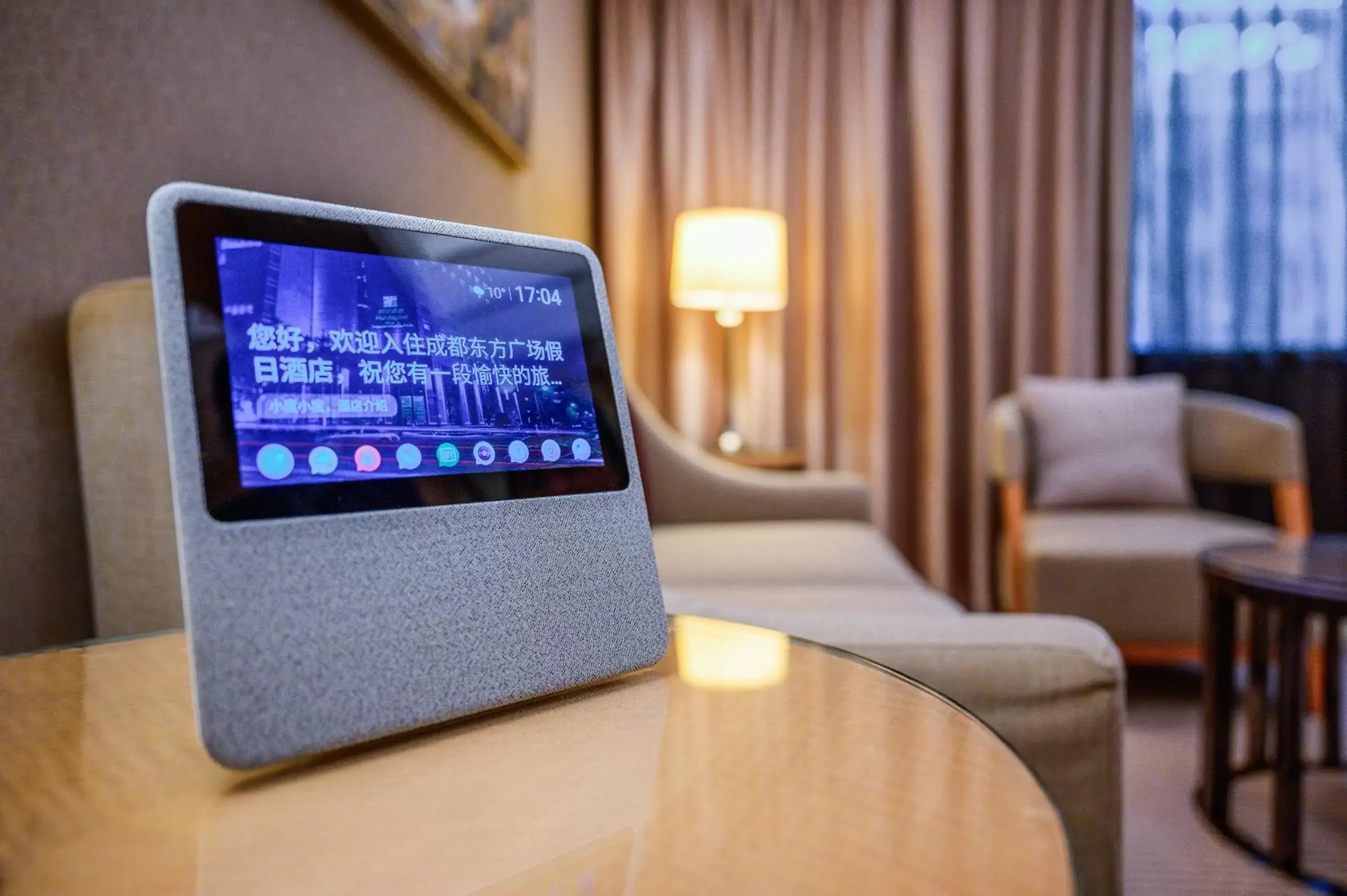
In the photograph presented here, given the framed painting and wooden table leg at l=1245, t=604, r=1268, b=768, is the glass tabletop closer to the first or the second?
wooden table leg at l=1245, t=604, r=1268, b=768

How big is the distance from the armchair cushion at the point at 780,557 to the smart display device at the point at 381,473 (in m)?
0.89

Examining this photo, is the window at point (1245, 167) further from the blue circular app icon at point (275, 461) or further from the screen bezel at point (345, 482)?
the blue circular app icon at point (275, 461)

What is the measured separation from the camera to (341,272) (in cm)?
47

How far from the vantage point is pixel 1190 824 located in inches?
62.4

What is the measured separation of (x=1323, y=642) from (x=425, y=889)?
2.18 metres

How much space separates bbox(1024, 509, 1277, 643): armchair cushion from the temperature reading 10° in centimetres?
193

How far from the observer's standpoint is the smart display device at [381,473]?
398mm

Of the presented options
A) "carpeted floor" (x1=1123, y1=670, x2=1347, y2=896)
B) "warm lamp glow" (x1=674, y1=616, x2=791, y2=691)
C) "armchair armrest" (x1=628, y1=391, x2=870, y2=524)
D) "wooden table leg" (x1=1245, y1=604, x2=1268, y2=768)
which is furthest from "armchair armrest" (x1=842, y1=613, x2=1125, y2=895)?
"armchair armrest" (x1=628, y1=391, x2=870, y2=524)

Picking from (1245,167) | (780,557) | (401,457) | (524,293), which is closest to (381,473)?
(401,457)

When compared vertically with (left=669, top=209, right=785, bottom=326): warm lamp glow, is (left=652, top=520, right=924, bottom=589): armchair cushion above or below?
below

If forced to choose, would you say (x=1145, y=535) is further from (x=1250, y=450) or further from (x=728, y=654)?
(x=728, y=654)

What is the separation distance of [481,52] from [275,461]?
168 centimetres

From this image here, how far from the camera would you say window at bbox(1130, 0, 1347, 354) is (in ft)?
10.8

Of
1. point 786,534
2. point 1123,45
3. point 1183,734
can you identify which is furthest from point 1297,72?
point 786,534
